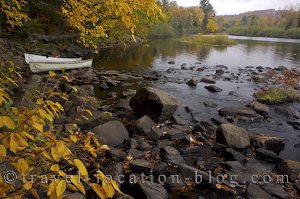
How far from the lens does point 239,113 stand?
1240 cm

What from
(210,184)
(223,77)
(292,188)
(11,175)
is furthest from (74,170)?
(223,77)

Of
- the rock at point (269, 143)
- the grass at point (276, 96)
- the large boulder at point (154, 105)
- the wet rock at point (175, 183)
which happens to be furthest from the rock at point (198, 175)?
the grass at point (276, 96)

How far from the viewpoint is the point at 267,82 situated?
2041cm

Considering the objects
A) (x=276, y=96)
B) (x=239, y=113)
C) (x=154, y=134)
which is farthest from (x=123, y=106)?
(x=276, y=96)

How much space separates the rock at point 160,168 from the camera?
705 cm

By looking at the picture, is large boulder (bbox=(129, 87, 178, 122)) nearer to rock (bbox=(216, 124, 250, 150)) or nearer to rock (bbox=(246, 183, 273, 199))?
rock (bbox=(216, 124, 250, 150))

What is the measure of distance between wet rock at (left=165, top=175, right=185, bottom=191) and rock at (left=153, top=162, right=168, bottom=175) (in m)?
0.39

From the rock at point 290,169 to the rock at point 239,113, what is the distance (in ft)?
15.2

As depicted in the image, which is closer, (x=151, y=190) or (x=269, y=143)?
(x=151, y=190)

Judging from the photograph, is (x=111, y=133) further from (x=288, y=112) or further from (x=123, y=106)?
(x=288, y=112)

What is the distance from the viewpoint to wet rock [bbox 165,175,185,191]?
6.46m

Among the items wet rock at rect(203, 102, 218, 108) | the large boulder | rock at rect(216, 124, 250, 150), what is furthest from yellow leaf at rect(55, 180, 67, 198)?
wet rock at rect(203, 102, 218, 108)

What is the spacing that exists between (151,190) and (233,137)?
4.05 m

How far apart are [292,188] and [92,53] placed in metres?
27.6
